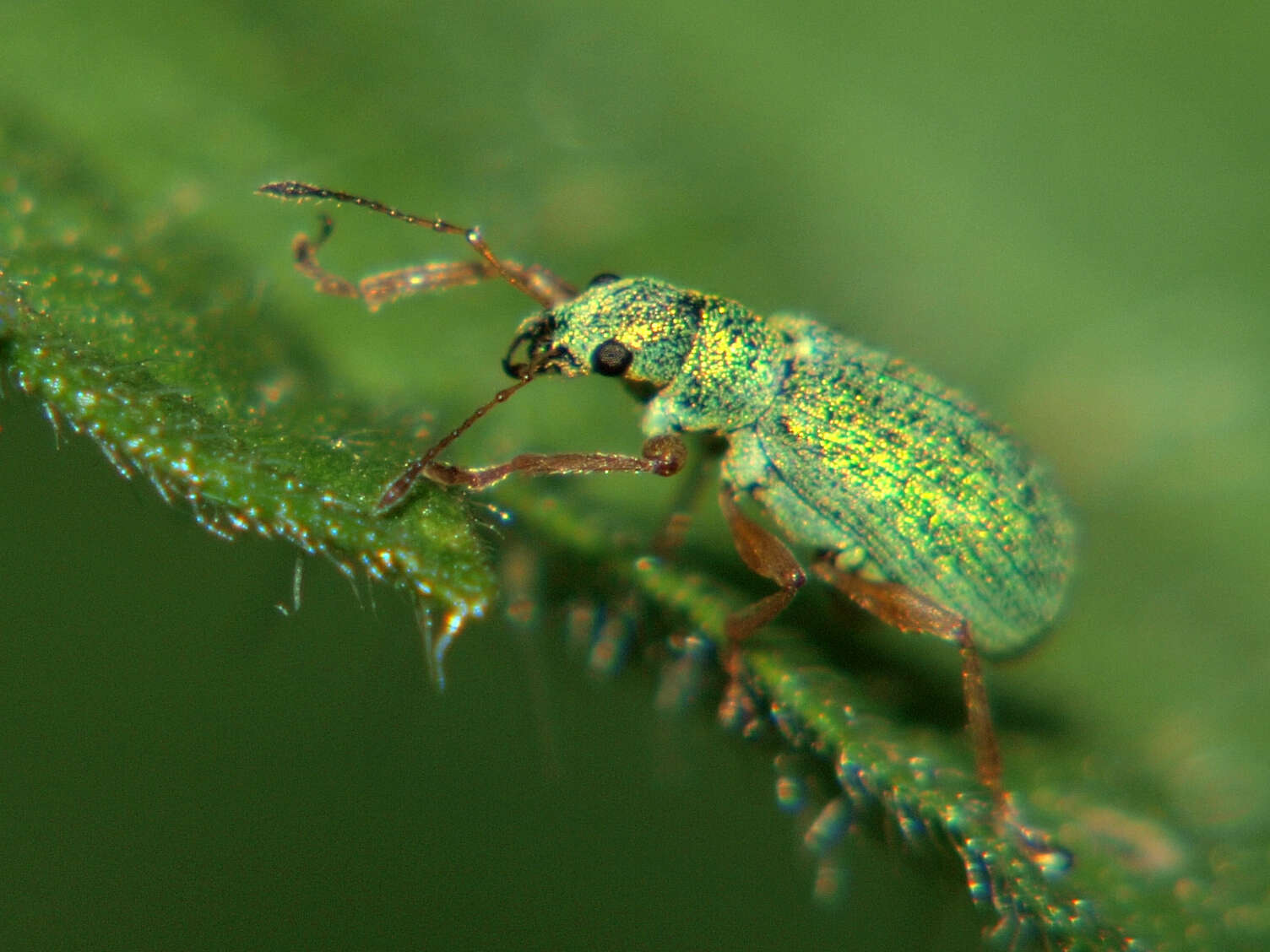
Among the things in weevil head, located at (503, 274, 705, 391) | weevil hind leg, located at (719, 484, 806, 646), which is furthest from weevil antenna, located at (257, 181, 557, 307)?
weevil hind leg, located at (719, 484, 806, 646)

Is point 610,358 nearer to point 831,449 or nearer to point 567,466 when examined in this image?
point 567,466

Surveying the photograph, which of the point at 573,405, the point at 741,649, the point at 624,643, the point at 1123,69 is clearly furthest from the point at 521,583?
the point at 1123,69

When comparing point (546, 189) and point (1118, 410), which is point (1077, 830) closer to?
point (1118, 410)

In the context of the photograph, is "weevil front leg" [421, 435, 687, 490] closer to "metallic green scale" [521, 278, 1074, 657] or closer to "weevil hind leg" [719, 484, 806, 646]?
"metallic green scale" [521, 278, 1074, 657]

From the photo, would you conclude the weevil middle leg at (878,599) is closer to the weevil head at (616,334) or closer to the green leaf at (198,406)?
the weevil head at (616,334)

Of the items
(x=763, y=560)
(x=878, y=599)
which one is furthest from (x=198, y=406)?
(x=878, y=599)

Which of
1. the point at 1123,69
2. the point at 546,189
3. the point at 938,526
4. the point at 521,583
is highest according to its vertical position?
the point at 1123,69
